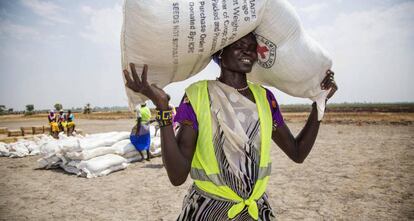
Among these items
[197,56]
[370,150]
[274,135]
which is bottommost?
[370,150]

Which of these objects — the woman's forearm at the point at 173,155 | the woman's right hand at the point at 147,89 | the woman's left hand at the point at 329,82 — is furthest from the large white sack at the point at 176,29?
the woman's left hand at the point at 329,82

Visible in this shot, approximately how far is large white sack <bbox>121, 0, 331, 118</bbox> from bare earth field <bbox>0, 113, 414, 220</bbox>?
250 cm

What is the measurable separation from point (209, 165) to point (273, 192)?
351 centimetres

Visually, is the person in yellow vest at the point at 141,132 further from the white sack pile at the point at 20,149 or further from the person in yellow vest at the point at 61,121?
the person in yellow vest at the point at 61,121

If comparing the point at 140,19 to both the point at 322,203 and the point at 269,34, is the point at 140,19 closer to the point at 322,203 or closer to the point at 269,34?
the point at 269,34

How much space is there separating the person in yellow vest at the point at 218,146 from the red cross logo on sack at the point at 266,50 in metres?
0.20

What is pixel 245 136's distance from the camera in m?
1.16

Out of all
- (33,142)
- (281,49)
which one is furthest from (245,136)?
(33,142)

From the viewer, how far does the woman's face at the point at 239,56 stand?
4.11 feet

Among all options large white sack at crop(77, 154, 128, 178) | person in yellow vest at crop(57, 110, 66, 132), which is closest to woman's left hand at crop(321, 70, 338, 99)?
large white sack at crop(77, 154, 128, 178)

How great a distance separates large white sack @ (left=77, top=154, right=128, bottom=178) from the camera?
18.8 ft

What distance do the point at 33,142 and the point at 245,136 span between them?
10174 millimetres

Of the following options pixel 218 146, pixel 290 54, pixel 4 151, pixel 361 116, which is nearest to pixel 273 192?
pixel 290 54

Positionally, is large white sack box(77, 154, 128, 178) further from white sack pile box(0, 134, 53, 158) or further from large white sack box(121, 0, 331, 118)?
large white sack box(121, 0, 331, 118)
